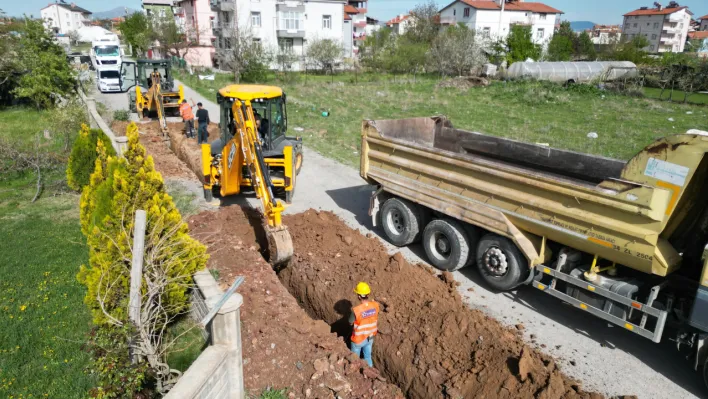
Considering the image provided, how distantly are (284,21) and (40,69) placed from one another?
29033mm

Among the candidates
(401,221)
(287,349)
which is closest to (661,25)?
(401,221)

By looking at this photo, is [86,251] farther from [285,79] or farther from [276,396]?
[285,79]

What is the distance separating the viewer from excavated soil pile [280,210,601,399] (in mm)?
5344

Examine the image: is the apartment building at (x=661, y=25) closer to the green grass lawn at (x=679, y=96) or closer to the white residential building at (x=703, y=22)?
the white residential building at (x=703, y=22)

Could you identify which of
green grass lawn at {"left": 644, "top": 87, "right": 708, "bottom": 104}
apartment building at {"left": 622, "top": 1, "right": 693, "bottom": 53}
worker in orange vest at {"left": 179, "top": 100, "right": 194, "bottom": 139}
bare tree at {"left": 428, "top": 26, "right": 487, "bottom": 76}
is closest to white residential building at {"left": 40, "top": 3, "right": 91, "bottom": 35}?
bare tree at {"left": 428, "top": 26, "right": 487, "bottom": 76}

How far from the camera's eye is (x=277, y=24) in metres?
47.3

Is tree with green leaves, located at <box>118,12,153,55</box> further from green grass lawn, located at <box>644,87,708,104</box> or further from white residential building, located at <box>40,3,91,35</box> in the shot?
white residential building, located at <box>40,3,91,35</box>

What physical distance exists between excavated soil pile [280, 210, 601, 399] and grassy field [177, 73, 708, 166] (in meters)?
6.69

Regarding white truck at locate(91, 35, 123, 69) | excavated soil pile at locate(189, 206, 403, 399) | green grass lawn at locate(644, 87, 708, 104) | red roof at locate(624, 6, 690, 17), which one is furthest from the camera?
red roof at locate(624, 6, 690, 17)

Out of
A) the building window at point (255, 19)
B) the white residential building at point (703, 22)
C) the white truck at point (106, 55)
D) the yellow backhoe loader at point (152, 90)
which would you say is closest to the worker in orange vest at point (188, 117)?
the yellow backhoe loader at point (152, 90)

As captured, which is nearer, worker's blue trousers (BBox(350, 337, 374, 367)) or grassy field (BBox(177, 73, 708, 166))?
worker's blue trousers (BBox(350, 337, 374, 367))

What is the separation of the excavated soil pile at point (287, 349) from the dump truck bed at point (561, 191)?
2.75m

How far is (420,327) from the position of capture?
6352 millimetres

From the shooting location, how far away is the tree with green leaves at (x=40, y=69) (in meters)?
21.4
